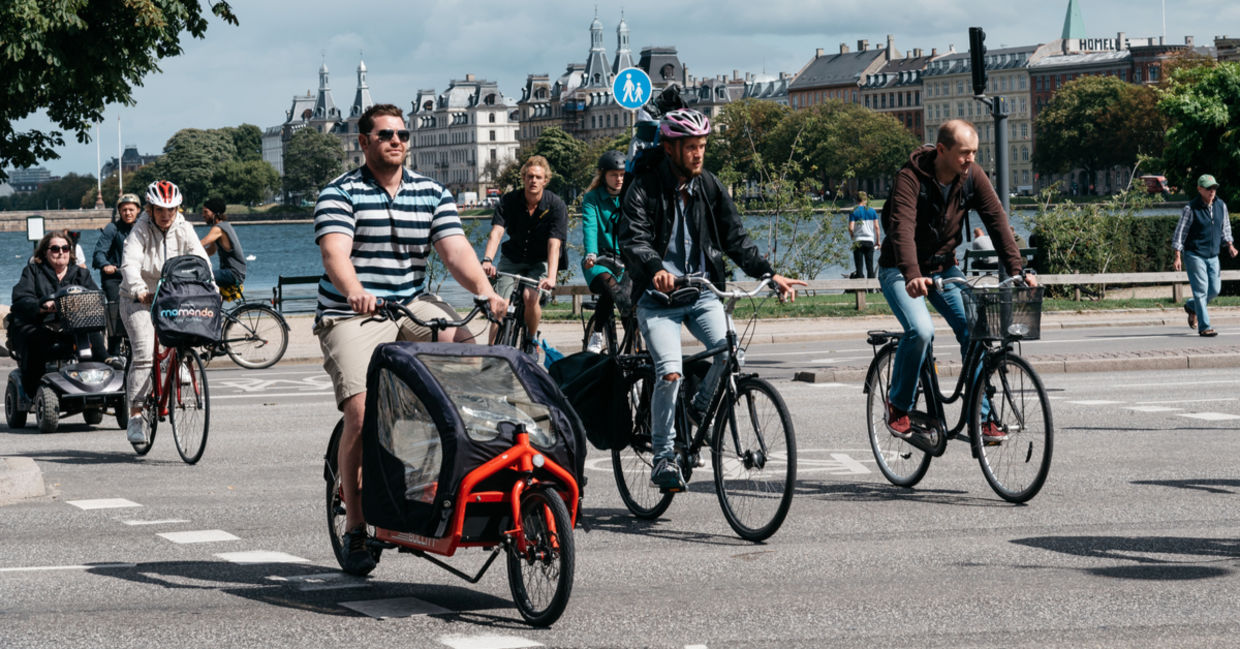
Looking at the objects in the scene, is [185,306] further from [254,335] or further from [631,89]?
[254,335]

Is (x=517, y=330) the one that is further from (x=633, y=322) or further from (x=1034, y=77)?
(x=1034, y=77)

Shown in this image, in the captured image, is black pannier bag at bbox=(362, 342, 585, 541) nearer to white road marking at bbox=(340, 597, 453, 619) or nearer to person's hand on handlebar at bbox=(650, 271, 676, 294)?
white road marking at bbox=(340, 597, 453, 619)

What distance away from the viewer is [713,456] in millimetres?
7812

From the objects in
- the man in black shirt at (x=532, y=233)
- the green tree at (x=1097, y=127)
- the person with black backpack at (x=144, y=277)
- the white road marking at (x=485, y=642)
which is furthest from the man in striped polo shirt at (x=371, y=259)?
the green tree at (x=1097, y=127)

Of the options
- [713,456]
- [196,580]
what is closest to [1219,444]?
[713,456]

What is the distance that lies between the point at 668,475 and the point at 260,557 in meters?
1.79

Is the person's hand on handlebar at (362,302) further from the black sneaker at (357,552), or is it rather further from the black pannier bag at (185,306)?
the black pannier bag at (185,306)

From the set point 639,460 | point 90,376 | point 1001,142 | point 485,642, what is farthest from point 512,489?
point 1001,142

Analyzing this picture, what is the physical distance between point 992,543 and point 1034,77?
194679 millimetres

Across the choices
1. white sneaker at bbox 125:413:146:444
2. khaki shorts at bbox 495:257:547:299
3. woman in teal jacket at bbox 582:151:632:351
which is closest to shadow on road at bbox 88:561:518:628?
white sneaker at bbox 125:413:146:444

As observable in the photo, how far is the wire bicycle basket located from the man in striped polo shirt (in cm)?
269

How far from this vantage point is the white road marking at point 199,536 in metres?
8.11

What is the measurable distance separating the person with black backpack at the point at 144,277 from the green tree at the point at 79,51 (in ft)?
46.0

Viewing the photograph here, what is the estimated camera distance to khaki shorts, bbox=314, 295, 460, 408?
682 cm
